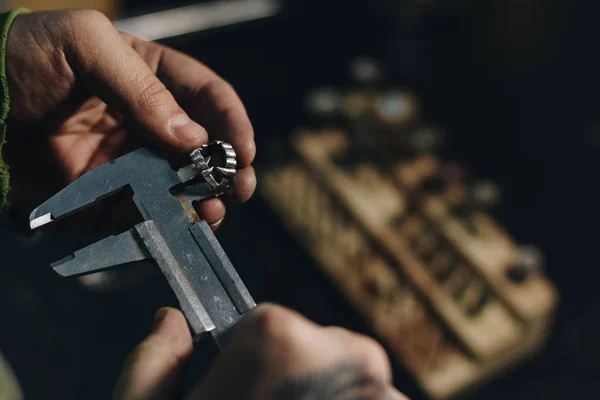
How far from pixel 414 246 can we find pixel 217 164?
3.87 feet

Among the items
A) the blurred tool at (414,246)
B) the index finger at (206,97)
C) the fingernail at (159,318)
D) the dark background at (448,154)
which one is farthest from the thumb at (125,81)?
the blurred tool at (414,246)

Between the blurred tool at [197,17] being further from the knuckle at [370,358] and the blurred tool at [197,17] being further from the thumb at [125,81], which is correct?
the knuckle at [370,358]

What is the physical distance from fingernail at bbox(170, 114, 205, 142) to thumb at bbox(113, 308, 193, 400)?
0.35 meters

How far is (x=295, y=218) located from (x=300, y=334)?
5.18ft

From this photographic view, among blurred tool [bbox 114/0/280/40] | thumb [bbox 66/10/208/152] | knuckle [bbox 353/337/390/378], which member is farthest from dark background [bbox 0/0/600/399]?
knuckle [bbox 353/337/390/378]

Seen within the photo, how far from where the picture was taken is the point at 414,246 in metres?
2.04

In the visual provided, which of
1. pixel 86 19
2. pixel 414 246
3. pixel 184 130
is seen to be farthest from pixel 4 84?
pixel 414 246

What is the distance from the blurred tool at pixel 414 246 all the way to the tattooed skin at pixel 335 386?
1.24m

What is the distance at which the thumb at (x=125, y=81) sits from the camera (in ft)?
3.55

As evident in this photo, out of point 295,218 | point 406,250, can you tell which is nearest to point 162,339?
point 406,250

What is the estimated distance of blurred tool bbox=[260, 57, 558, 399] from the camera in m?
1.92

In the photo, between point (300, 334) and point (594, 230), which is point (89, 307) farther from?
point (594, 230)

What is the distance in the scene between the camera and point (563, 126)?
2.41 metres

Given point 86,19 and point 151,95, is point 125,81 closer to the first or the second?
point 151,95
